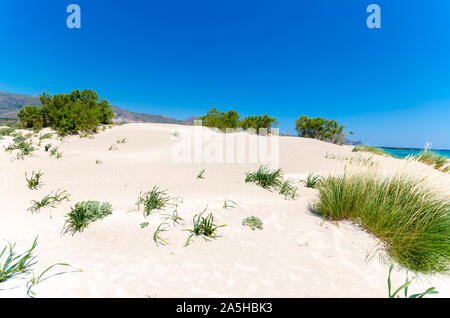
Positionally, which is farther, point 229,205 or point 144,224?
point 229,205

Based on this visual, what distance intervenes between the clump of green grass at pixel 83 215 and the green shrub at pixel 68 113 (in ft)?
52.1

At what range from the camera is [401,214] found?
2666mm

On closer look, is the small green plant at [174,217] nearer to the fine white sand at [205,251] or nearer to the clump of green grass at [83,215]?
the fine white sand at [205,251]

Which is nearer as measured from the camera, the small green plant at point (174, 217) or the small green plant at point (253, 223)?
the small green plant at point (253, 223)

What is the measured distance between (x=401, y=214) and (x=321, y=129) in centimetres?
2444

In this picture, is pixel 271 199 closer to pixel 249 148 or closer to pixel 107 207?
pixel 107 207

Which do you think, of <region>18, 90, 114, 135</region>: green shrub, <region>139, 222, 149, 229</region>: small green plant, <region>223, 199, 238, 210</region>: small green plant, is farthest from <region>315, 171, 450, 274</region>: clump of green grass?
<region>18, 90, 114, 135</region>: green shrub

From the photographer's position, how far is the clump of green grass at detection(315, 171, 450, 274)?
2.30 metres

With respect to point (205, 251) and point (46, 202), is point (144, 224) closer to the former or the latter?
point (205, 251)

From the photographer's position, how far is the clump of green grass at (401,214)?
2.30 meters

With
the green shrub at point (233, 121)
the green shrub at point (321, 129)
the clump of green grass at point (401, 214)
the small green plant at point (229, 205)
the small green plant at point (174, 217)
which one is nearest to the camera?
the clump of green grass at point (401, 214)

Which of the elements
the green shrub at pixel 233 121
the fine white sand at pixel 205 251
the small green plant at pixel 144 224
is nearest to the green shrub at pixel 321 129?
the green shrub at pixel 233 121

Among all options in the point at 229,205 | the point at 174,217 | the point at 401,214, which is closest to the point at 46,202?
the point at 174,217
